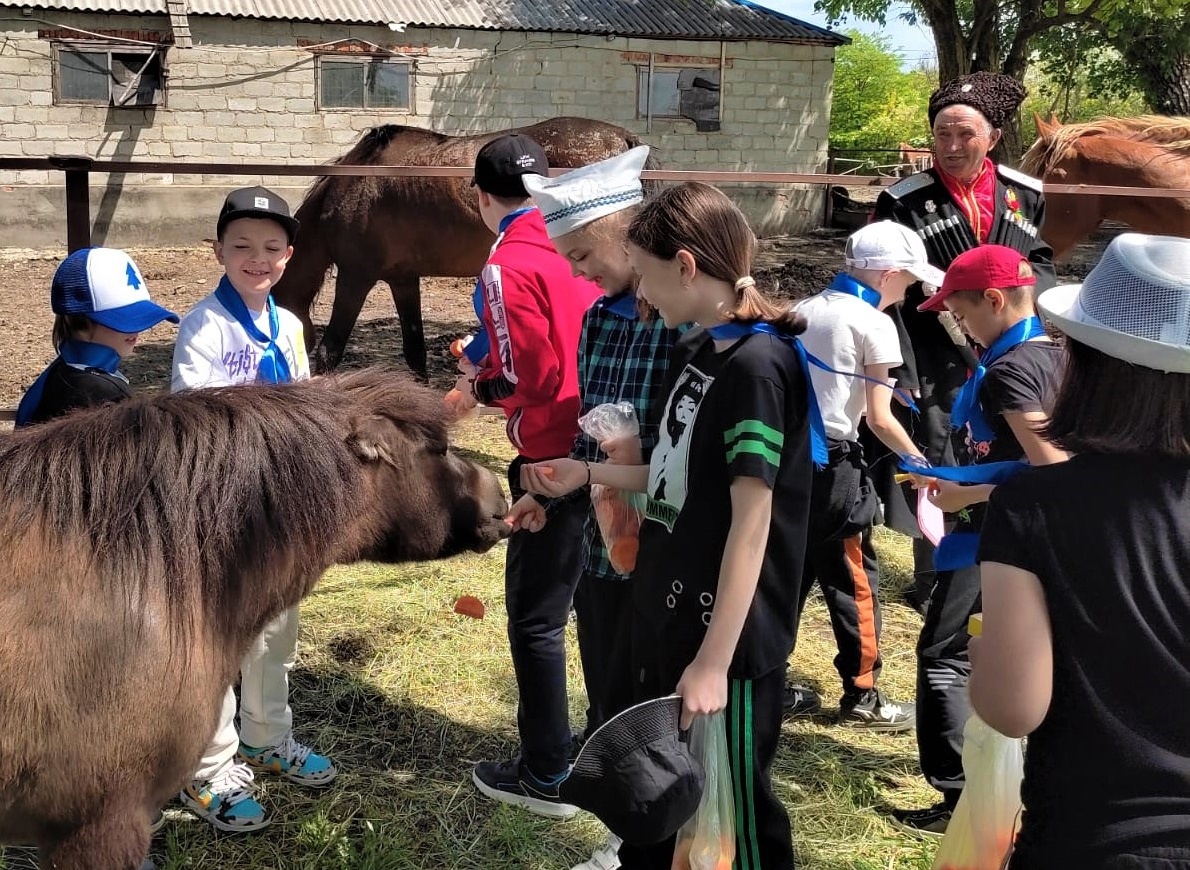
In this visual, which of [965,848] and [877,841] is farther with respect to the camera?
[877,841]

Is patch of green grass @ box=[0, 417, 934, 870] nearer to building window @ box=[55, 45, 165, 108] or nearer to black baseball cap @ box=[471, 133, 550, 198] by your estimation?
black baseball cap @ box=[471, 133, 550, 198]

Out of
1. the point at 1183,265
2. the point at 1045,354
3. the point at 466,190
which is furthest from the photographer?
the point at 466,190

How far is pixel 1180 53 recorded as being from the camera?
14.0 metres

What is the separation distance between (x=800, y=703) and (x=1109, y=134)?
18.2 feet

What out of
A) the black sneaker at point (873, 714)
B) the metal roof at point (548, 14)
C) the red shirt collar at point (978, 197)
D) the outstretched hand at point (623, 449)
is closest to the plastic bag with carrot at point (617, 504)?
the outstretched hand at point (623, 449)

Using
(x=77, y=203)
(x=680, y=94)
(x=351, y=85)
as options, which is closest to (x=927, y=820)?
(x=77, y=203)

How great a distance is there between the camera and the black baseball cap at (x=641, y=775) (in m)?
1.84

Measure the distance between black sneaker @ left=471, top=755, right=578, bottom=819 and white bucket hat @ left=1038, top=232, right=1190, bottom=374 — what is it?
2125mm

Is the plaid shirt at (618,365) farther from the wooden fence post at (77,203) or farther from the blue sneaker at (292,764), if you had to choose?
the wooden fence post at (77,203)

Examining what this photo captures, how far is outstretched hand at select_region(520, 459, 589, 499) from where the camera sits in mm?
2336

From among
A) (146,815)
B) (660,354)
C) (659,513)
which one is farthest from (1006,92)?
(146,815)

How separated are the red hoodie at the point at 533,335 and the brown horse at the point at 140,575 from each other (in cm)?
45

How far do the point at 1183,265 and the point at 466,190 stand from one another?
7.42m

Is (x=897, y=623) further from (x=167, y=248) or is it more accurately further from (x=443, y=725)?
(x=167, y=248)
